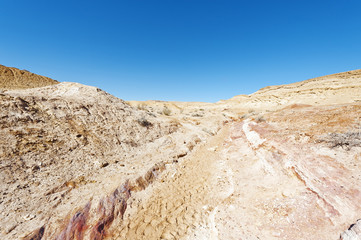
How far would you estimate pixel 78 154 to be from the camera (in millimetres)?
5871

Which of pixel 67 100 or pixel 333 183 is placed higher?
pixel 67 100

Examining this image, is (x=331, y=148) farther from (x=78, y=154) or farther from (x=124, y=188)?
(x=78, y=154)

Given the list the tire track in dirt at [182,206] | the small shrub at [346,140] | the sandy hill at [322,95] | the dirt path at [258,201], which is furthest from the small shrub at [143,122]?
the sandy hill at [322,95]

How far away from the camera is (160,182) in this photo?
19.1 feet

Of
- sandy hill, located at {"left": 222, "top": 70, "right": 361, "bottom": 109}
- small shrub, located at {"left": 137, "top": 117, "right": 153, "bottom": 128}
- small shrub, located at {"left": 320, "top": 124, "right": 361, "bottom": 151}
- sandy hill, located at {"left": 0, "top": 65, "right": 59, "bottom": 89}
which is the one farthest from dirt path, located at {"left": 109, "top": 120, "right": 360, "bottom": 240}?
sandy hill, located at {"left": 0, "top": 65, "right": 59, "bottom": 89}

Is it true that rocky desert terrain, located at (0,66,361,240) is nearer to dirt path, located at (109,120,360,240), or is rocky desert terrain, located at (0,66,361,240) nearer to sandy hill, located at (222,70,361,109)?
dirt path, located at (109,120,360,240)

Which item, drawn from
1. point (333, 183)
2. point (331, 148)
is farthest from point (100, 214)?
point (331, 148)

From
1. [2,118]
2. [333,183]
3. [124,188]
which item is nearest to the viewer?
[333,183]

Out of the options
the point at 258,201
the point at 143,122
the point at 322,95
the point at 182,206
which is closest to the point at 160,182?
the point at 182,206

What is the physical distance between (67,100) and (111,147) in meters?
4.20

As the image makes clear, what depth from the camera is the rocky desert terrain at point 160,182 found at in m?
3.34

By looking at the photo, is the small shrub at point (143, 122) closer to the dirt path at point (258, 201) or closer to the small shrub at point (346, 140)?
the dirt path at point (258, 201)

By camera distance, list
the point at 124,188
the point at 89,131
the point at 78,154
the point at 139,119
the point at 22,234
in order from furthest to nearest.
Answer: the point at 139,119, the point at 89,131, the point at 78,154, the point at 124,188, the point at 22,234

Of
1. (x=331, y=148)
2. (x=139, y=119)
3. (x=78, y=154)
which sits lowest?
(x=78, y=154)
